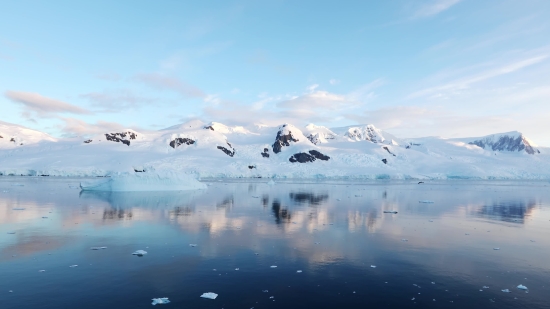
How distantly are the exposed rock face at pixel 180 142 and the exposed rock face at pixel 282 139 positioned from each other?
32.2 meters

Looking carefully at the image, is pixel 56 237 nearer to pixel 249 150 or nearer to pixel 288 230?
pixel 288 230

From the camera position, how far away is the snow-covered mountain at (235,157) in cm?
9544

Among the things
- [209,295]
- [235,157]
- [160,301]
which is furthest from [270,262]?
[235,157]

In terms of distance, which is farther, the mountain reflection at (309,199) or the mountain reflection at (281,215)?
the mountain reflection at (309,199)

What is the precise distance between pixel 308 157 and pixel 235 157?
26456 millimetres

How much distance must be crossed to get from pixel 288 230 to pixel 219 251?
479 centimetres

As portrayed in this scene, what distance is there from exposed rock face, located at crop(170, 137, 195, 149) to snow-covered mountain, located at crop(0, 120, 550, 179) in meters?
0.37

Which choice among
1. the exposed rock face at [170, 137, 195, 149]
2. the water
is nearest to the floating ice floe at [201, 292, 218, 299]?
the water

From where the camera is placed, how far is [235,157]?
401 ft

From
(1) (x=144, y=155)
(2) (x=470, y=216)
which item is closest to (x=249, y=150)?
(1) (x=144, y=155)

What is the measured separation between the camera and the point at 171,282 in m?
8.92

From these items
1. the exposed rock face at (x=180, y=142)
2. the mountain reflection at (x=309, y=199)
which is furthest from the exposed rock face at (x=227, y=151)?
the mountain reflection at (x=309, y=199)

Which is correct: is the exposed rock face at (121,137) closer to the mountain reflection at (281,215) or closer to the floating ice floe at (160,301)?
the mountain reflection at (281,215)

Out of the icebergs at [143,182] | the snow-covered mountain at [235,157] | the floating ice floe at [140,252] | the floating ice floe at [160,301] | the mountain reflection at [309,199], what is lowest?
the floating ice floe at [160,301]
